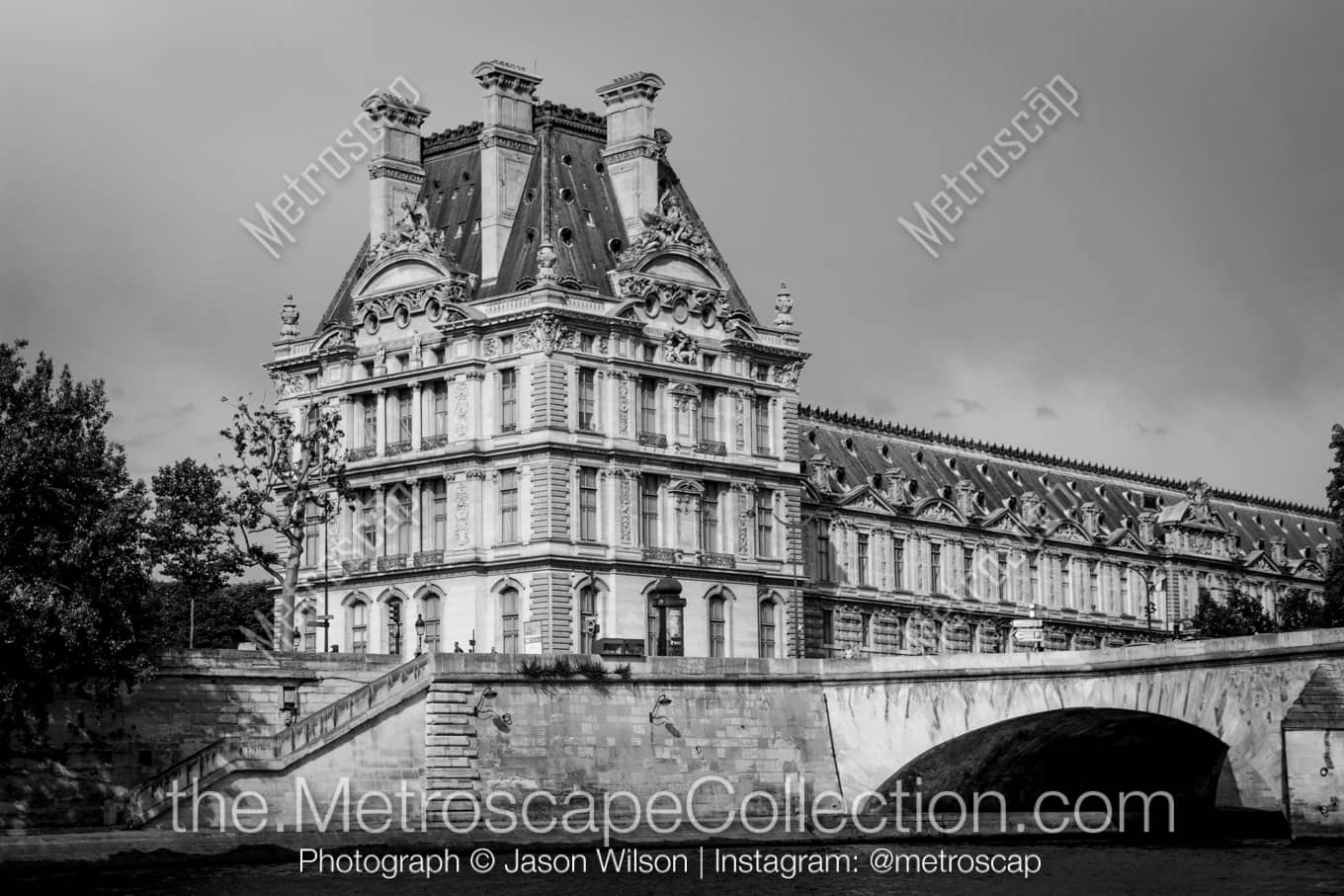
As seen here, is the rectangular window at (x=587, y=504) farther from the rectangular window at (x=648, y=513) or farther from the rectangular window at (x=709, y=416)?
the rectangular window at (x=709, y=416)

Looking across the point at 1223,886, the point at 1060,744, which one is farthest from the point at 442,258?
the point at 1223,886

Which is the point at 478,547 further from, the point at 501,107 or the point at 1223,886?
the point at 1223,886

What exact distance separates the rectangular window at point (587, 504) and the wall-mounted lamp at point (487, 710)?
61.6 feet

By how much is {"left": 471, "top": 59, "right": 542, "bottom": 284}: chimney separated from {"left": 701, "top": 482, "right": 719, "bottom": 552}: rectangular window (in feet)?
42.7

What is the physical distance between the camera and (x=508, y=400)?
10338cm

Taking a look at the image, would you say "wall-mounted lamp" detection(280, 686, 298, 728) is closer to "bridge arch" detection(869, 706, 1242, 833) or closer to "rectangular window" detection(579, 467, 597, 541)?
"rectangular window" detection(579, 467, 597, 541)

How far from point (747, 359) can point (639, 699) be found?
26.5m

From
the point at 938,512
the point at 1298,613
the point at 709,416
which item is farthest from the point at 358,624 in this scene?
the point at 1298,613

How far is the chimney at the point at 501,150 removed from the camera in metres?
108

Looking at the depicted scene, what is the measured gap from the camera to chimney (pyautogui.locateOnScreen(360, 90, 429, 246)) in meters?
112

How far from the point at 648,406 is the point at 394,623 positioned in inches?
552

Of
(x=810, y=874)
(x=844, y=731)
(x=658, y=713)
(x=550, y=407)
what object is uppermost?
(x=550, y=407)

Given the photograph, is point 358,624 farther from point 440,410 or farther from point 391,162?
point 391,162

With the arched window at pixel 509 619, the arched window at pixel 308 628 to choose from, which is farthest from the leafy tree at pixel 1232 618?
the arched window at pixel 308 628
